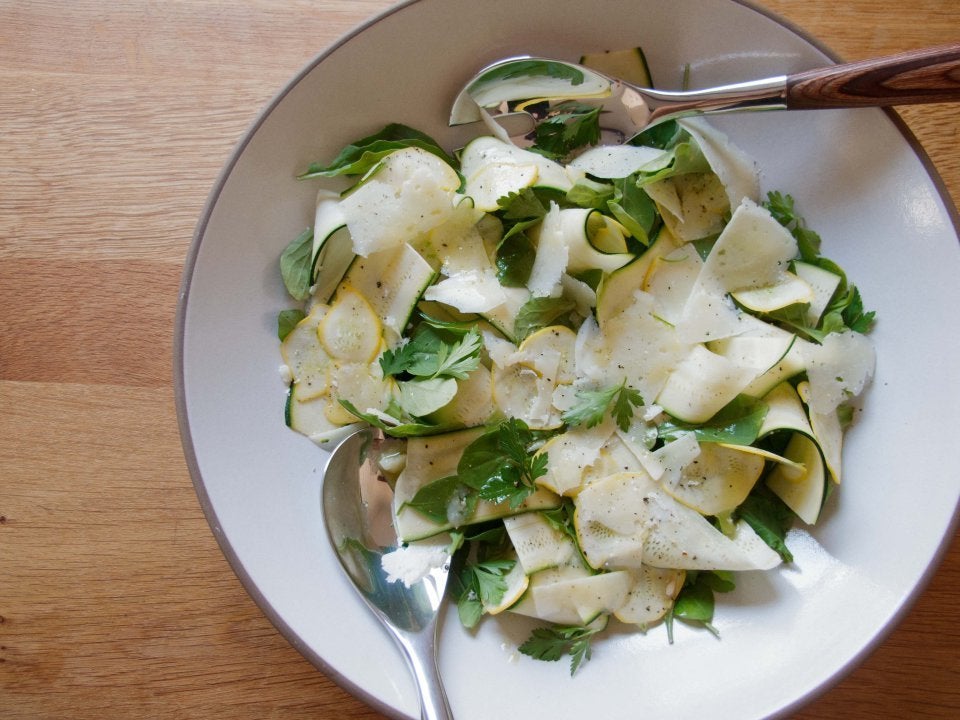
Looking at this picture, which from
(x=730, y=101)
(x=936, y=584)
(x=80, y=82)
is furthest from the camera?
(x=80, y=82)

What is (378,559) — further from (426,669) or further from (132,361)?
(132,361)

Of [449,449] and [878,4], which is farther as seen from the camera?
[878,4]

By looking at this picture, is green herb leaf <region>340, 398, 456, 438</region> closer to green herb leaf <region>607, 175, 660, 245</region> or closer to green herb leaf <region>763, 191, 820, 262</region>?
green herb leaf <region>607, 175, 660, 245</region>

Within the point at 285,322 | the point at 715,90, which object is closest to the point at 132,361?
the point at 285,322

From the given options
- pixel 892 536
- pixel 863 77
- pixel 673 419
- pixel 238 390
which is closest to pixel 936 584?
pixel 892 536

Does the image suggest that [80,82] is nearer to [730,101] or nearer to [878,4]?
[730,101]

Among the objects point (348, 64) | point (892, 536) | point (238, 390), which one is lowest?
point (238, 390)
